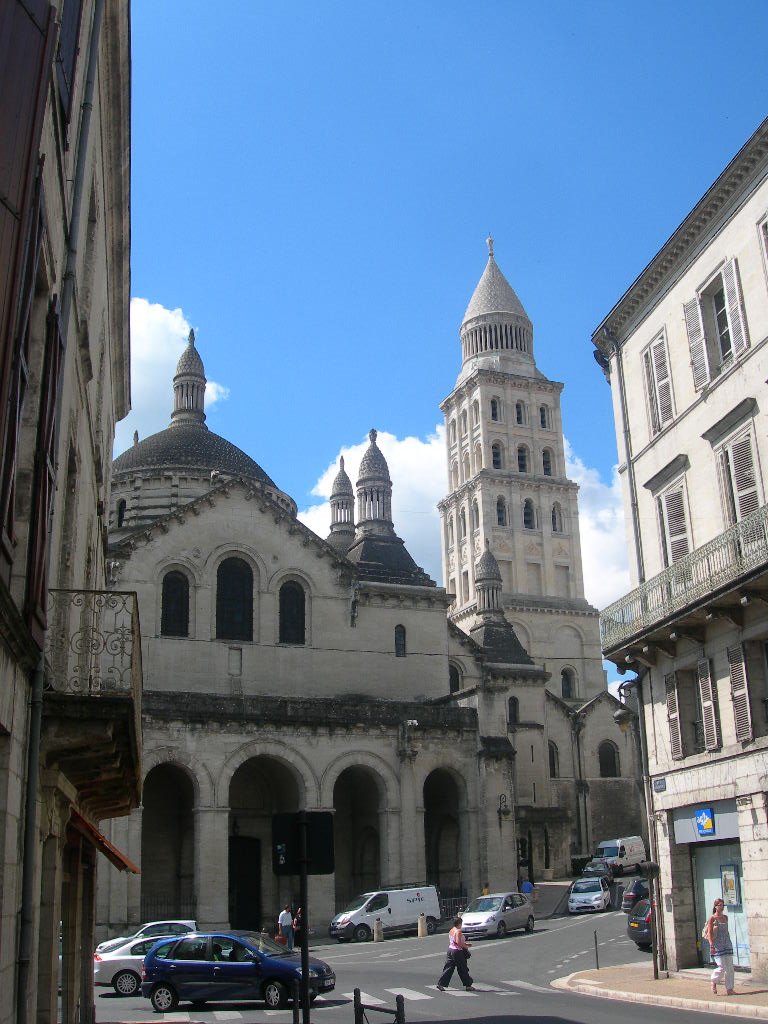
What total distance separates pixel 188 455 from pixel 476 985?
36.8 m

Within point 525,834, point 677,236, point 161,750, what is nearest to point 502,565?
point 525,834

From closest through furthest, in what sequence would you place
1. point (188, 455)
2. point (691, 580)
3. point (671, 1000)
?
point (671, 1000) → point (691, 580) → point (188, 455)

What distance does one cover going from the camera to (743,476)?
20.0 metres

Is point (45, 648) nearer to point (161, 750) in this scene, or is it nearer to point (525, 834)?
point (161, 750)

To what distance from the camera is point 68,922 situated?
1455cm

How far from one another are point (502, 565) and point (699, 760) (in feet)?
206

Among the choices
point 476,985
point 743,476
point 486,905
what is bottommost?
point 476,985

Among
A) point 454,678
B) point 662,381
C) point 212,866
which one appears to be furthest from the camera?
point 454,678

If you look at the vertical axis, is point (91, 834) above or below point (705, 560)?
below

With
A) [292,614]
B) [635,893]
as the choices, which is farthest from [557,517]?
[635,893]

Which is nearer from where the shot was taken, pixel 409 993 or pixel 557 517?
pixel 409 993

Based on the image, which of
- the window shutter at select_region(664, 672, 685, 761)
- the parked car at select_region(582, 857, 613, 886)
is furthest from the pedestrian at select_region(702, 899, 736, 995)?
the parked car at select_region(582, 857, 613, 886)

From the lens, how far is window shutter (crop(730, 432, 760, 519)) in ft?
64.4

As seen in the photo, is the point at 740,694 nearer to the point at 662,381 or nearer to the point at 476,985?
the point at 662,381
